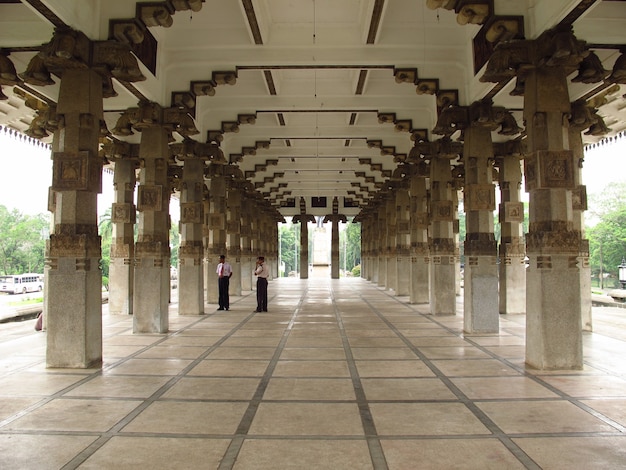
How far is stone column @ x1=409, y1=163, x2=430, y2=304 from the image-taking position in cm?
1505

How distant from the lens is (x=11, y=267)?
129 ft

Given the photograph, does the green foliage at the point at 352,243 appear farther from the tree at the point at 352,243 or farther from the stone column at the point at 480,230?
the stone column at the point at 480,230

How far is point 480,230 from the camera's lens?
382 inches

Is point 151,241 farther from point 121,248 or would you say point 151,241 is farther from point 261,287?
point 261,287

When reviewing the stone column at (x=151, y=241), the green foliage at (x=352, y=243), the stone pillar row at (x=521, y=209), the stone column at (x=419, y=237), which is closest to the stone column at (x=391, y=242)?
the stone pillar row at (x=521, y=209)

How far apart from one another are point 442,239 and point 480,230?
242cm

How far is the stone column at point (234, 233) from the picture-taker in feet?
60.4

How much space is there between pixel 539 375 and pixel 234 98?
9.29m

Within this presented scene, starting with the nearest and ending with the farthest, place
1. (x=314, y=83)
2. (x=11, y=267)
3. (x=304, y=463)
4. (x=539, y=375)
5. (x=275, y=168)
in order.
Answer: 1. (x=304, y=463)
2. (x=539, y=375)
3. (x=314, y=83)
4. (x=275, y=168)
5. (x=11, y=267)

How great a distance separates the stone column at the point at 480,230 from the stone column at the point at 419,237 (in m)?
5.01

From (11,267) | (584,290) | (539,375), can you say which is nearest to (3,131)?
(539,375)

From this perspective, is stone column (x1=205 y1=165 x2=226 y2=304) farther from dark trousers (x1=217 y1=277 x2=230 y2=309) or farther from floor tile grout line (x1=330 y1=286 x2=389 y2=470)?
floor tile grout line (x1=330 y1=286 x2=389 y2=470)

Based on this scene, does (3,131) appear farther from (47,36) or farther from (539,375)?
(539,375)

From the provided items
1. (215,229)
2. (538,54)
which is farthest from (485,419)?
(215,229)
